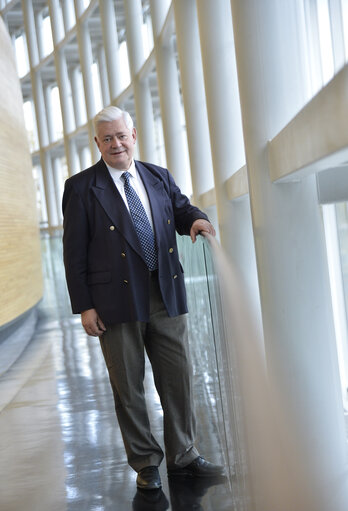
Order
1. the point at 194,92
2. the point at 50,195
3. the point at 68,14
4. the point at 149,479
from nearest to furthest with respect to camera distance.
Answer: the point at 149,479 → the point at 194,92 → the point at 68,14 → the point at 50,195

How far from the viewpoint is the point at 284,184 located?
3141mm

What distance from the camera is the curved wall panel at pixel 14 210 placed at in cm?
804

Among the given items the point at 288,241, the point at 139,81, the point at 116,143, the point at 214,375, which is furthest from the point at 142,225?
the point at 139,81

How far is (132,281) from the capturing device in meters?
3.28

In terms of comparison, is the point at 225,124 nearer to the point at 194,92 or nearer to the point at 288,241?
the point at 194,92

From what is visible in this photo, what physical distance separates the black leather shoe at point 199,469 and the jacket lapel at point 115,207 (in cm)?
101

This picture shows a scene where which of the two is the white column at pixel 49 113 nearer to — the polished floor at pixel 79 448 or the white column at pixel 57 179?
the white column at pixel 57 179

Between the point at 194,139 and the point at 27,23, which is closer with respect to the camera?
the point at 194,139

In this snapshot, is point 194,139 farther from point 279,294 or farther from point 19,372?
point 279,294

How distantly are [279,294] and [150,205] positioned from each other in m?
0.70

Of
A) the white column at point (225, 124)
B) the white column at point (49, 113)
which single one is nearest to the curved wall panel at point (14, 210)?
the white column at point (225, 124)

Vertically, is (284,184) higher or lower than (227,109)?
lower

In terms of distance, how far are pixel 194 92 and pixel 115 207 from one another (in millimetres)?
3918

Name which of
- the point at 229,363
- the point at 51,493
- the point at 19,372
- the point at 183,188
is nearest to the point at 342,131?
the point at 229,363
